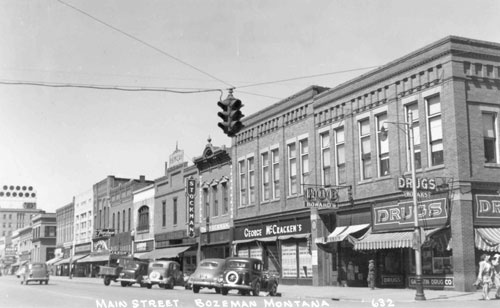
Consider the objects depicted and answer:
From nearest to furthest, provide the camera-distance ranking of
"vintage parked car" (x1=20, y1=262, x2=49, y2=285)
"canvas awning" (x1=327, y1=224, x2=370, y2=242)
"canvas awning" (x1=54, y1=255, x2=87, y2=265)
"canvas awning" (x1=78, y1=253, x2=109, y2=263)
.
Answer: "canvas awning" (x1=327, y1=224, x2=370, y2=242), "vintage parked car" (x1=20, y1=262, x2=49, y2=285), "canvas awning" (x1=78, y1=253, x2=109, y2=263), "canvas awning" (x1=54, y1=255, x2=87, y2=265)

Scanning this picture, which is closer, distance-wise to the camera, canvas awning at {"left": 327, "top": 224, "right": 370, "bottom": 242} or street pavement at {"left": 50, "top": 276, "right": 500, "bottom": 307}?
street pavement at {"left": 50, "top": 276, "right": 500, "bottom": 307}

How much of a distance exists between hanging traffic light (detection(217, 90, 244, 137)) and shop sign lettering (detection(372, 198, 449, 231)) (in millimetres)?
12674

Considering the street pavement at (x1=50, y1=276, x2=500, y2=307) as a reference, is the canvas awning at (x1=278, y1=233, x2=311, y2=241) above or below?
above

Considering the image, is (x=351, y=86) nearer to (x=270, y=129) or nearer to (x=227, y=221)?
(x=270, y=129)

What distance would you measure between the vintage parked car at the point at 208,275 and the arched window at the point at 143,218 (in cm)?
3086

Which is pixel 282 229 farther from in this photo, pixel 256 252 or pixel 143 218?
pixel 143 218

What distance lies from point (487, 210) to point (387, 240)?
14.9ft

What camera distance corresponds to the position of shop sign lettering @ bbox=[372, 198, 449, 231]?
26853mm

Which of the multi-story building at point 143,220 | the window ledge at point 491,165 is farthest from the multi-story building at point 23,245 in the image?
the window ledge at point 491,165

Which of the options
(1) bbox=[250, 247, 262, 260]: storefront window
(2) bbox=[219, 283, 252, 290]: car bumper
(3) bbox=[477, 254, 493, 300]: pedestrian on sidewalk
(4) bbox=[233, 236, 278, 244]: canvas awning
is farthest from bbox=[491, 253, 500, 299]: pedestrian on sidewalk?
(1) bbox=[250, 247, 262, 260]: storefront window

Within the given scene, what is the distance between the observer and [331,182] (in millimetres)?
34500

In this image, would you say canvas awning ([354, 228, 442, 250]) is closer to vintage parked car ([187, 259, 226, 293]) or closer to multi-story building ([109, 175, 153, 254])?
vintage parked car ([187, 259, 226, 293])

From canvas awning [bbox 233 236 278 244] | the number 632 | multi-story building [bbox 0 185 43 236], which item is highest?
multi-story building [bbox 0 185 43 236]

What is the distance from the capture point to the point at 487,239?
2594 centimetres
